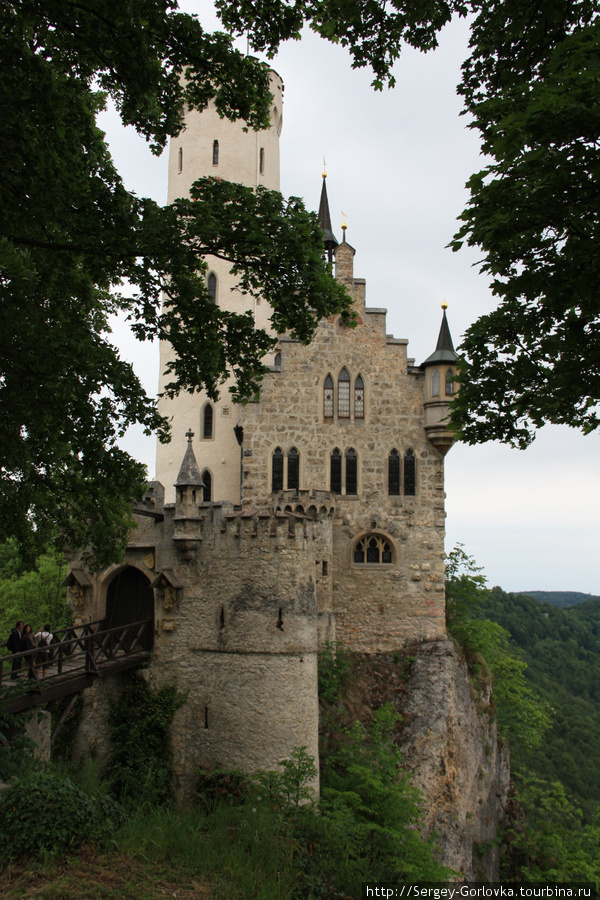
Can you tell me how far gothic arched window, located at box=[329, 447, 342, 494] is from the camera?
2262cm

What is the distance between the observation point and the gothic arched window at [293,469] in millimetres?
22484

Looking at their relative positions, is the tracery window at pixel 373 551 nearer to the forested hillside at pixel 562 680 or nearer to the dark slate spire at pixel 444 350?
the dark slate spire at pixel 444 350

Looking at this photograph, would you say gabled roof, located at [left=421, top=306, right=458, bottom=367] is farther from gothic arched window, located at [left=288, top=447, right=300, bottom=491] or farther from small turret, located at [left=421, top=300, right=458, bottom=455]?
gothic arched window, located at [left=288, top=447, right=300, bottom=491]

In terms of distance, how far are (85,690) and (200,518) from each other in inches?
189

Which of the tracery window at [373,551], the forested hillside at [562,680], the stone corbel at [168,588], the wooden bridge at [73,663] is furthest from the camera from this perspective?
the forested hillside at [562,680]

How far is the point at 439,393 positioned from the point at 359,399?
8.61ft

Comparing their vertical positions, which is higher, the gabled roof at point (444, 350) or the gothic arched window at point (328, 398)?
the gabled roof at point (444, 350)

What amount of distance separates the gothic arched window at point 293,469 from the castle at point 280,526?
0.16 feet

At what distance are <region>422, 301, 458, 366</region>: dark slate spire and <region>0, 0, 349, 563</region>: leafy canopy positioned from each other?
1236 cm

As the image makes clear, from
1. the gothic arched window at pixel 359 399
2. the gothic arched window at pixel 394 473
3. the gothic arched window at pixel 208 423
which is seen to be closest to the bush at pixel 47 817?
the gothic arched window at pixel 394 473

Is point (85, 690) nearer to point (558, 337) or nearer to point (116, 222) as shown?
point (116, 222)

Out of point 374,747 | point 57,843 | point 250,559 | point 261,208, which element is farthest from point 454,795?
point 261,208

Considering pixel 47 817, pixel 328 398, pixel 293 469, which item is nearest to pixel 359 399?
pixel 328 398

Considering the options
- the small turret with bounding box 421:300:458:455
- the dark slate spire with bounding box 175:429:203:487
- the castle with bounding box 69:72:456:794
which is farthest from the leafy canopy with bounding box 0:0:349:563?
the small turret with bounding box 421:300:458:455
